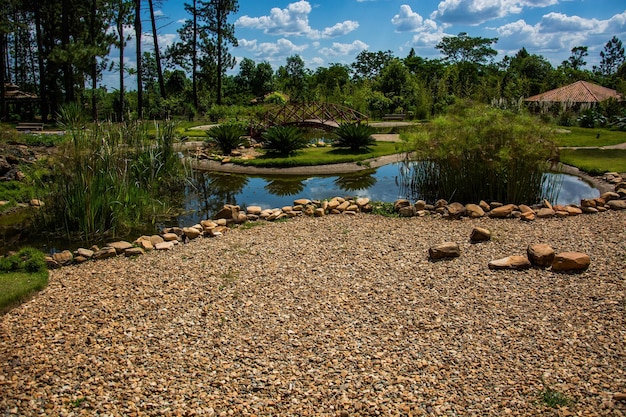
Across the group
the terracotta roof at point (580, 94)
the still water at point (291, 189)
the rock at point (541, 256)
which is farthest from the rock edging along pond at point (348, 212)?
the terracotta roof at point (580, 94)

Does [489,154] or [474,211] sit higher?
[489,154]

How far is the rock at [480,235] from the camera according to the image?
21.7 feet

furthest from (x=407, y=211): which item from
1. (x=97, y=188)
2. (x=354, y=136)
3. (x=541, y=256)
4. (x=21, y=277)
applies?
(x=354, y=136)

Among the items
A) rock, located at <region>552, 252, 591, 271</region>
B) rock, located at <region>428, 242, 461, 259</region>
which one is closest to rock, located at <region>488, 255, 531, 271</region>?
rock, located at <region>552, 252, 591, 271</region>

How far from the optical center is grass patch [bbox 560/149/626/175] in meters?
12.2

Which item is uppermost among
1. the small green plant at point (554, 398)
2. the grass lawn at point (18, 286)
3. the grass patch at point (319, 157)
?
the grass patch at point (319, 157)

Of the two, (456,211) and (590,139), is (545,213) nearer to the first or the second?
(456,211)

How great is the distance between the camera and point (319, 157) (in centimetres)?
1487

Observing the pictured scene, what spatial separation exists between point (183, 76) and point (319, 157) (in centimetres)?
2467

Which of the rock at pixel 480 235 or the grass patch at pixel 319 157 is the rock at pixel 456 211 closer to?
the rock at pixel 480 235

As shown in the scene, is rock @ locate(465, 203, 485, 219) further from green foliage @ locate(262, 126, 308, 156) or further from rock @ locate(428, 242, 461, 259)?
green foliage @ locate(262, 126, 308, 156)

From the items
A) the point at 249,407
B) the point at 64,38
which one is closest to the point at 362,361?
the point at 249,407

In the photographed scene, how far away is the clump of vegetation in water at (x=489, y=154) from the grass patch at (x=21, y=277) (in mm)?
6681

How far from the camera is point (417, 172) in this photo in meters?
Answer: 10.1
